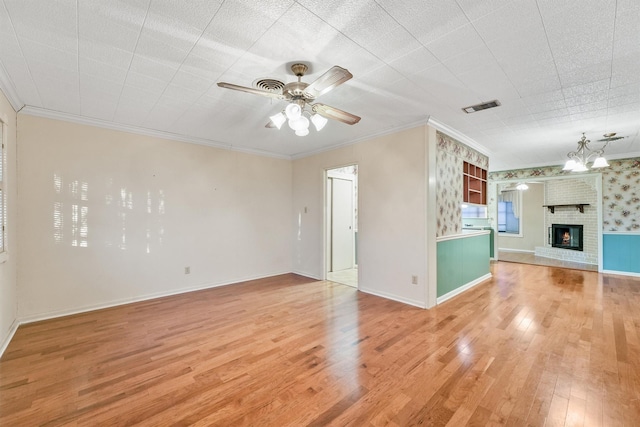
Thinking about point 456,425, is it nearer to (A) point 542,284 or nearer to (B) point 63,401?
(B) point 63,401

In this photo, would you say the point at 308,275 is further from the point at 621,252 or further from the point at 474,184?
the point at 621,252

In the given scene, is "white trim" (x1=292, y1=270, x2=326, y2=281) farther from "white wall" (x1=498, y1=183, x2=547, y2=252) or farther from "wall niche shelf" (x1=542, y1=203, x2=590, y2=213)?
"white wall" (x1=498, y1=183, x2=547, y2=252)

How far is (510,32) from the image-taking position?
1.84 m

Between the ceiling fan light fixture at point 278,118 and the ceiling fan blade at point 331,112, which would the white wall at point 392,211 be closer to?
the ceiling fan blade at point 331,112

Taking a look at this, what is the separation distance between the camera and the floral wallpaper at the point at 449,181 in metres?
3.88

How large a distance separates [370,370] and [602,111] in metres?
3.98

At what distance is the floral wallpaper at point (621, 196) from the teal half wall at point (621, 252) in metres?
0.17

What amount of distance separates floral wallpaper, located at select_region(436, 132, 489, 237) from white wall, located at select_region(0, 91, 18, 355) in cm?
479

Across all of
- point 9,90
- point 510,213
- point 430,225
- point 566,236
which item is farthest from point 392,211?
point 510,213

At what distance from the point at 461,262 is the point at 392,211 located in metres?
1.51

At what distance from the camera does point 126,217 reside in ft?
12.5

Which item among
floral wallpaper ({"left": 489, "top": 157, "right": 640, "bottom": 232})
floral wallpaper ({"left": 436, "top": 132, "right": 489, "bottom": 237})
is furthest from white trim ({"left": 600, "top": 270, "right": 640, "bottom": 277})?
floral wallpaper ({"left": 436, "top": 132, "right": 489, "bottom": 237})

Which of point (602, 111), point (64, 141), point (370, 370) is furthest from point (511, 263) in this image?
point (64, 141)

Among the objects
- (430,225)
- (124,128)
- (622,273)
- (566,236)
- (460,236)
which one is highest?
(124,128)
